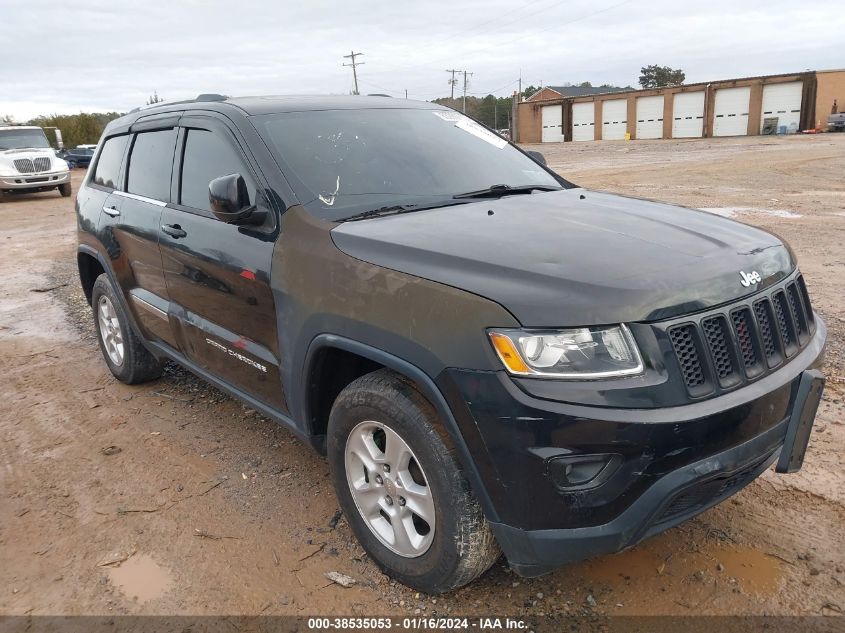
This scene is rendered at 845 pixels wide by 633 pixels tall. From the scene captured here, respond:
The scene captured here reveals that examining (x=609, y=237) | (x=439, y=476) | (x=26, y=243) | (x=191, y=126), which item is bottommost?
(x=26, y=243)

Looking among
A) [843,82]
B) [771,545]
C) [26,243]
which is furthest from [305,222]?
[843,82]

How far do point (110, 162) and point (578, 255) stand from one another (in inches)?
148

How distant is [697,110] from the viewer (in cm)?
4728

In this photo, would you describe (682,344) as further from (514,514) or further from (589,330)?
(514,514)

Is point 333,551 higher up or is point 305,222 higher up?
point 305,222

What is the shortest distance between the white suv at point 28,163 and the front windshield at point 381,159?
2037cm

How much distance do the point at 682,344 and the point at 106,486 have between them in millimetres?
2963

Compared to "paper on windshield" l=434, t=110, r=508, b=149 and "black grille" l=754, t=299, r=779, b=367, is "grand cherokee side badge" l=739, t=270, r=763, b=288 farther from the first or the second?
"paper on windshield" l=434, t=110, r=508, b=149

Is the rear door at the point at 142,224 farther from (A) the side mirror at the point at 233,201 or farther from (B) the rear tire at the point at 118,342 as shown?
(A) the side mirror at the point at 233,201

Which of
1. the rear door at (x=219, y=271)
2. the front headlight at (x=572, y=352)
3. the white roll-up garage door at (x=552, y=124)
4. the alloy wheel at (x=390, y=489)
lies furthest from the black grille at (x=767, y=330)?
the white roll-up garage door at (x=552, y=124)

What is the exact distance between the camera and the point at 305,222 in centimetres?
280

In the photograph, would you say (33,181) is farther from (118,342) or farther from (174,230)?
(174,230)

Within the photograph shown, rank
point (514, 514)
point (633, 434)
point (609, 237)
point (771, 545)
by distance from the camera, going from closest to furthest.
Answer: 1. point (633, 434)
2. point (514, 514)
3. point (609, 237)
4. point (771, 545)

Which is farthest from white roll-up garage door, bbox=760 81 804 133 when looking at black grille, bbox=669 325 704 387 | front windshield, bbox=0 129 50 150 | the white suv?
black grille, bbox=669 325 704 387
